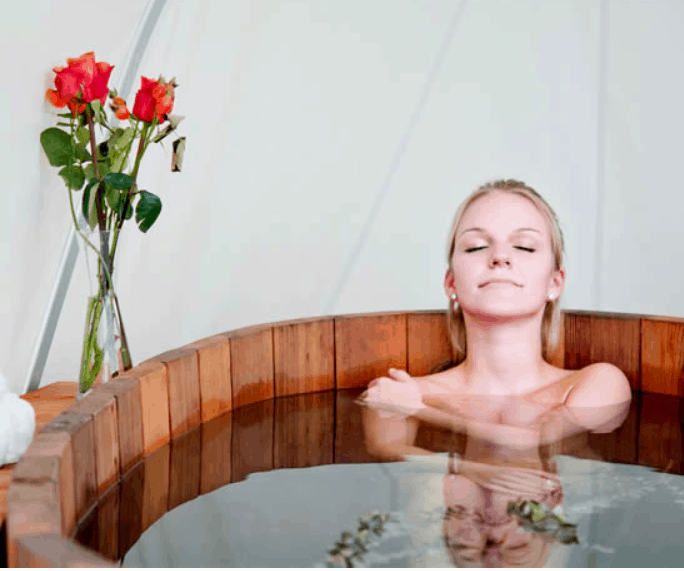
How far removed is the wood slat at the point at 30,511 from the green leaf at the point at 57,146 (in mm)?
915

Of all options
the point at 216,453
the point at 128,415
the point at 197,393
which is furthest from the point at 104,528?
the point at 197,393

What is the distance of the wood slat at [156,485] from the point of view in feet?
4.15

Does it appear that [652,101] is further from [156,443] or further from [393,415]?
[156,443]

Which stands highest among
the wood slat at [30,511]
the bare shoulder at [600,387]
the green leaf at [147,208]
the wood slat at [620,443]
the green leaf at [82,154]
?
the green leaf at [82,154]

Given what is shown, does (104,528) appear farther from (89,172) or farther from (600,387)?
(600,387)

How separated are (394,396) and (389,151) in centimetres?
124

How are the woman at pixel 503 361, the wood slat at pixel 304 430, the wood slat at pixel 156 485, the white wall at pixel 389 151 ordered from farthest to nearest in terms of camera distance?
1. the white wall at pixel 389 151
2. the woman at pixel 503 361
3. the wood slat at pixel 304 430
4. the wood slat at pixel 156 485

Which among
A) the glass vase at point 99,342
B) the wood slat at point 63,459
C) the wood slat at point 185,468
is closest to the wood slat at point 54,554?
the wood slat at point 63,459

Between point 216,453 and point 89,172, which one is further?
point 89,172

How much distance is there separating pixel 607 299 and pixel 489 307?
1.36 metres

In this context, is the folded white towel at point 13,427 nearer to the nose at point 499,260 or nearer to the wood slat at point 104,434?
the wood slat at point 104,434

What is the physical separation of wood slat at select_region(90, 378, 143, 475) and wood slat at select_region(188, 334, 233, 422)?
0.73 ft

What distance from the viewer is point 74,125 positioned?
1.78m

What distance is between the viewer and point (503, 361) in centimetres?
184
